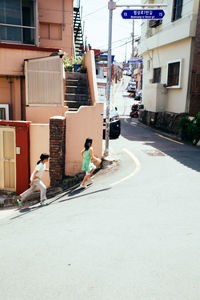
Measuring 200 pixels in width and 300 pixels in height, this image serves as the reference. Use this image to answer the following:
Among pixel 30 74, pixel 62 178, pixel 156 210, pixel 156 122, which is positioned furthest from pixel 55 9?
pixel 156 210

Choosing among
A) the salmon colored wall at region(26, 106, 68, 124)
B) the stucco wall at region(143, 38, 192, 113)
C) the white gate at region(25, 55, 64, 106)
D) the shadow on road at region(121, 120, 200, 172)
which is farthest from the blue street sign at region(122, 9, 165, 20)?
the stucco wall at region(143, 38, 192, 113)

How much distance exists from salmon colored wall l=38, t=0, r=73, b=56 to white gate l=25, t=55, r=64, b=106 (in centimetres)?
738

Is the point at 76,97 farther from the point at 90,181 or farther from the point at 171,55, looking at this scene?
the point at 171,55

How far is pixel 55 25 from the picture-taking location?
1777 cm

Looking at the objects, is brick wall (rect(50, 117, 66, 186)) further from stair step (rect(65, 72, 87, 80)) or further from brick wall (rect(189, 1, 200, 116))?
brick wall (rect(189, 1, 200, 116))

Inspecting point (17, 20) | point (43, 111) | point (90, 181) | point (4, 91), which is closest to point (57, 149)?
point (90, 181)

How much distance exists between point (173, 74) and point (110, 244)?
17570mm

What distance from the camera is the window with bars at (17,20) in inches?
533

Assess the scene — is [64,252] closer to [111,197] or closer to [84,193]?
[111,197]

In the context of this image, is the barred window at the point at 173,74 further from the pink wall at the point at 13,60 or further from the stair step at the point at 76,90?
the pink wall at the point at 13,60

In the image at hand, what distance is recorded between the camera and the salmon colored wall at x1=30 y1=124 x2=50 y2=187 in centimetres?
1001

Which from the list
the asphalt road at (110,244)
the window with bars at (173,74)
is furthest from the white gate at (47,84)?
the window with bars at (173,74)

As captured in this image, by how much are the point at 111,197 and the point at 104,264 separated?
3429 millimetres

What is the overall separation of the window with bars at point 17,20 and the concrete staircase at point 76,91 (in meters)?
3.25
